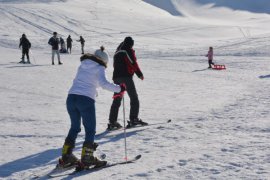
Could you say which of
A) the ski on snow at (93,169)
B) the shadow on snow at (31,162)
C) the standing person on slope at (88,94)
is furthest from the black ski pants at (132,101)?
the standing person on slope at (88,94)

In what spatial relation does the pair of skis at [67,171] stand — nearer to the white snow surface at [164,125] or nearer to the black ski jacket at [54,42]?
the white snow surface at [164,125]

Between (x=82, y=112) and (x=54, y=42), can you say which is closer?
(x=82, y=112)

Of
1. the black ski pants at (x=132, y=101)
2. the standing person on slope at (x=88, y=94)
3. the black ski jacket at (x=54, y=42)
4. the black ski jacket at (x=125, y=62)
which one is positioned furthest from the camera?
the black ski jacket at (x=54, y=42)

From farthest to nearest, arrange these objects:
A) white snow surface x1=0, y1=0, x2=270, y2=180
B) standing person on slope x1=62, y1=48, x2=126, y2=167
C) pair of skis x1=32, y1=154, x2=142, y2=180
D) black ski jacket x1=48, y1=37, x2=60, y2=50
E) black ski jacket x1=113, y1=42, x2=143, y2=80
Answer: black ski jacket x1=48, y1=37, x2=60, y2=50, black ski jacket x1=113, y1=42, x2=143, y2=80, white snow surface x1=0, y1=0, x2=270, y2=180, standing person on slope x1=62, y1=48, x2=126, y2=167, pair of skis x1=32, y1=154, x2=142, y2=180

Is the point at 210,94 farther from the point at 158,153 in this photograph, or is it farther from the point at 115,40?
the point at 115,40

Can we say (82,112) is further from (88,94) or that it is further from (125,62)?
(125,62)

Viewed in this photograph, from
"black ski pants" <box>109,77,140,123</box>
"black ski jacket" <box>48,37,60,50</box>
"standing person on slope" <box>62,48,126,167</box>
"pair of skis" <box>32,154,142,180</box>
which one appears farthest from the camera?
"black ski jacket" <box>48,37,60,50</box>

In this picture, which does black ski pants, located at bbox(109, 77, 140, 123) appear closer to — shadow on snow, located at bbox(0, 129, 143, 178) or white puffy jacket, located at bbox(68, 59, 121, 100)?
shadow on snow, located at bbox(0, 129, 143, 178)

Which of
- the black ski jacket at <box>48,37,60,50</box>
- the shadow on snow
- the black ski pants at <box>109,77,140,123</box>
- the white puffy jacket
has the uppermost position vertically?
the black ski jacket at <box>48,37,60,50</box>

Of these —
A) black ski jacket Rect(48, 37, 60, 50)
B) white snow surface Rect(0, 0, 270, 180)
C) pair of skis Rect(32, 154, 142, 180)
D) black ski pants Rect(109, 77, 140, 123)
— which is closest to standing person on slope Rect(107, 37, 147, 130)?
black ski pants Rect(109, 77, 140, 123)

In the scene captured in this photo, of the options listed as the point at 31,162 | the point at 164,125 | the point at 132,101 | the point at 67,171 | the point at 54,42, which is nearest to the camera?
the point at 67,171

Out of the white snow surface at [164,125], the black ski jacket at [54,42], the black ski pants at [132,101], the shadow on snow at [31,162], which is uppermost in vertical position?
the black ski jacket at [54,42]

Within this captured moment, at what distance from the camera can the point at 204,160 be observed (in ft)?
21.6

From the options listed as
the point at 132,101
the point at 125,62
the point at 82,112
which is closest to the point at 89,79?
the point at 82,112
